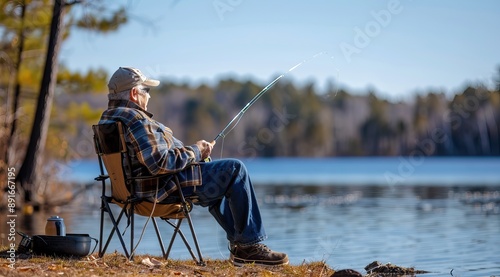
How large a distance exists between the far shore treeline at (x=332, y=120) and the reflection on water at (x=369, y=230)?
153 ft

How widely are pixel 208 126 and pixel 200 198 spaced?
71380 mm

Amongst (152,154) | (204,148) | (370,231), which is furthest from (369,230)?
(152,154)

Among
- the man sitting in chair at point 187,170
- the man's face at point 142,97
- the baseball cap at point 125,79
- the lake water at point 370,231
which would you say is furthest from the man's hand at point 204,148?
the lake water at point 370,231

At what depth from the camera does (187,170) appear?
5.30 m

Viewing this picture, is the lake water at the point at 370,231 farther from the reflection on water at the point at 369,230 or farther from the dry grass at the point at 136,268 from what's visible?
the dry grass at the point at 136,268

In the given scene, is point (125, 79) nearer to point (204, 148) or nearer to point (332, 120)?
point (204, 148)

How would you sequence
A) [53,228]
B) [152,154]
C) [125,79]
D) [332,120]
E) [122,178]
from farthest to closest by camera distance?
[332,120] < [53,228] < [125,79] < [122,178] < [152,154]

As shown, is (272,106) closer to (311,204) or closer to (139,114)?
(311,204)

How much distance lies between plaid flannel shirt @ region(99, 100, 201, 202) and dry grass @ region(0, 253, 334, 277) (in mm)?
399

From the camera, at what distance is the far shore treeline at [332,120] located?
68494 mm

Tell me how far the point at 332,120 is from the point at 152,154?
75865 mm

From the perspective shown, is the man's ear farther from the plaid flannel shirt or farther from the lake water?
the lake water

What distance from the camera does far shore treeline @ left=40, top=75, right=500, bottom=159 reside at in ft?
225

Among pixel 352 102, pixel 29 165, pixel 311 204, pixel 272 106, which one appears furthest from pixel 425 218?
pixel 352 102
